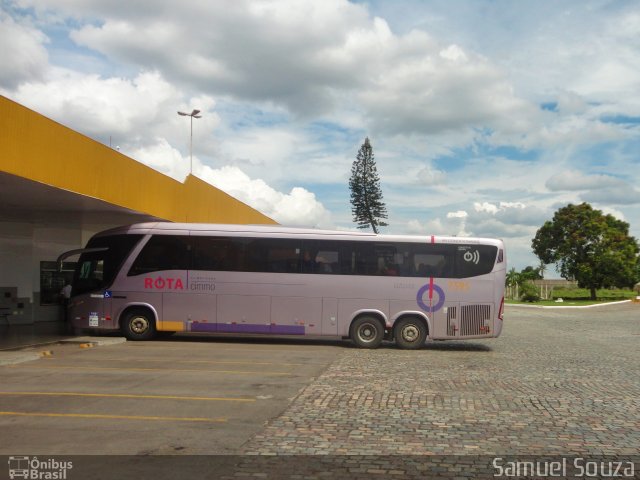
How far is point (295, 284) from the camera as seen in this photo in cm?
1705

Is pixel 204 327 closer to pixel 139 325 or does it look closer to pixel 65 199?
pixel 139 325

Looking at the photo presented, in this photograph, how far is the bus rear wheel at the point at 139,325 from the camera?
56.8 feet

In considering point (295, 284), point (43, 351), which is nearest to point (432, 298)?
point (295, 284)

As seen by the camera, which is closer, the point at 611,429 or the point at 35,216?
the point at 611,429

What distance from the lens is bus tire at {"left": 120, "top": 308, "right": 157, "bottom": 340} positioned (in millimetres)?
17312

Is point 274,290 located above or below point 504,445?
above

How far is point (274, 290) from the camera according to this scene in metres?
17.0

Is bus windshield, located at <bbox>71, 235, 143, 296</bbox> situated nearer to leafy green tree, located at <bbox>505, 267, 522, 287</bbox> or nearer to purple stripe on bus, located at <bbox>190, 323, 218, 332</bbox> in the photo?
purple stripe on bus, located at <bbox>190, 323, 218, 332</bbox>

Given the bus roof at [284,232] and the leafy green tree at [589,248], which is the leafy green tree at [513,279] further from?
the bus roof at [284,232]

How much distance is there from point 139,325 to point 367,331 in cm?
621

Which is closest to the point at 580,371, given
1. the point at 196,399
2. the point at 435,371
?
the point at 435,371

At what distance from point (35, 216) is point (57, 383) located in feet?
37.6

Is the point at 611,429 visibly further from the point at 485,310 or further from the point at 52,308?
the point at 52,308

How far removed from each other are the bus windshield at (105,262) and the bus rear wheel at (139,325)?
110 centimetres
